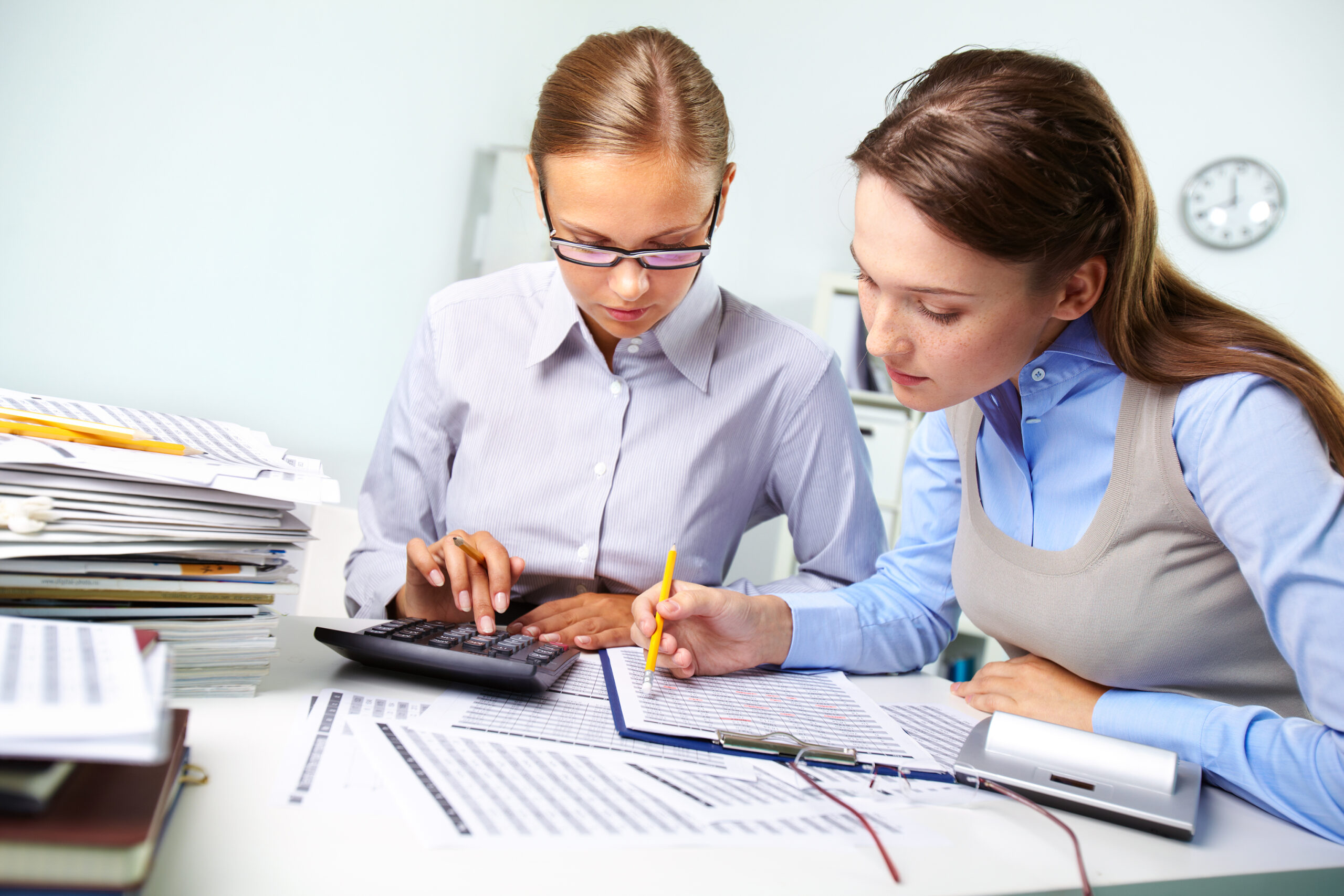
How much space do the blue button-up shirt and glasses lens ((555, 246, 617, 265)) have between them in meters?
0.49

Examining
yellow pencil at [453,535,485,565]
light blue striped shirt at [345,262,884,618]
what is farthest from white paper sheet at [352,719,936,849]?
light blue striped shirt at [345,262,884,618]

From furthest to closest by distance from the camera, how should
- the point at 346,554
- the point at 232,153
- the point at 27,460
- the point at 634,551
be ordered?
the point at 232,153 → the point at 346,554 → the point at 634,551 → the point at 27,460

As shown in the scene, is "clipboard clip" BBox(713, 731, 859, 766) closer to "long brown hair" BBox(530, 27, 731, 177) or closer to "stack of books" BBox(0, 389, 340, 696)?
"stack of books" BBox(0, 389, 340, 696)

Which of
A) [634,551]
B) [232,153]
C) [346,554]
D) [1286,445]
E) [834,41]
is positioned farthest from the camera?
[834,41]

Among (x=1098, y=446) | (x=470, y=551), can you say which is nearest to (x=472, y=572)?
(x=470, y=551)

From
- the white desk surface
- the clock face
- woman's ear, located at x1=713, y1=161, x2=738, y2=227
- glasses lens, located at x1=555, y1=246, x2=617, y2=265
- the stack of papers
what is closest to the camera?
the stack of papers

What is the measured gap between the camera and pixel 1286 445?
814 mm

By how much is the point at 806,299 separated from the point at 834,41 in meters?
1.13

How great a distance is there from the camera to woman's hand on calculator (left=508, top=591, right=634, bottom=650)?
107 cm

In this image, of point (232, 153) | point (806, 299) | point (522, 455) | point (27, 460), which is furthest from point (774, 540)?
point (27, 460)

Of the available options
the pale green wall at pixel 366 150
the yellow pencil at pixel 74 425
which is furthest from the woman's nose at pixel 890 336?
the pale green wall at pixel 366 150

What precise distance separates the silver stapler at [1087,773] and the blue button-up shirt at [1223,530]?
0.07 metres

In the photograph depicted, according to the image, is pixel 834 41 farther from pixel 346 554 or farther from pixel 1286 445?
pixel 1286 445

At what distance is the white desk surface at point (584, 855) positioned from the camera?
51 centimetres
